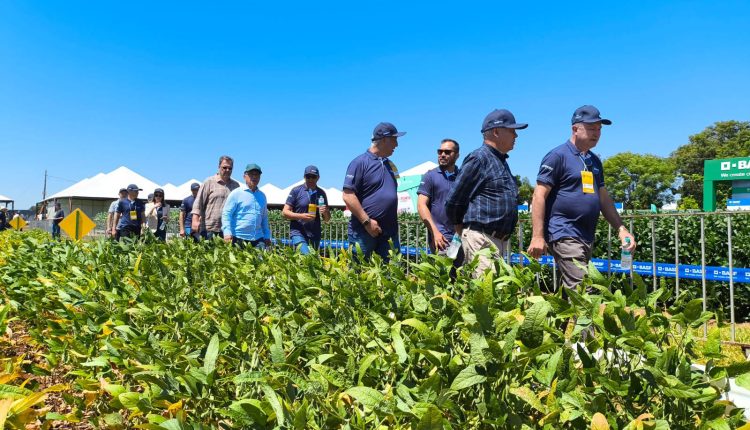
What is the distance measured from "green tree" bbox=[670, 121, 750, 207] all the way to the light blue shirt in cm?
5994

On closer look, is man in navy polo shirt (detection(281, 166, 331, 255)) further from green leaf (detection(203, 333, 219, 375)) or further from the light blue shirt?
green leaf (detection(203, 333, 219, 375))

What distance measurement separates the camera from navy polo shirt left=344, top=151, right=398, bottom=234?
17.8 ft

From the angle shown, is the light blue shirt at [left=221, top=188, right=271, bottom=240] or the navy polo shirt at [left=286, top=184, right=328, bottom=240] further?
the navy polo shirt at [left=286, top=184, right=328, bottom=240]

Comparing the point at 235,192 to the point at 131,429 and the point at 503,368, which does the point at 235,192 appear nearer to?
the point at 131,429

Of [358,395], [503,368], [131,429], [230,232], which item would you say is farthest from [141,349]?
[230,232]

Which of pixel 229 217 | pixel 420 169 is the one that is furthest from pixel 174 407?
pixel 420 169

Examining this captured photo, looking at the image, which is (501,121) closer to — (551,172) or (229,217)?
(551,172)

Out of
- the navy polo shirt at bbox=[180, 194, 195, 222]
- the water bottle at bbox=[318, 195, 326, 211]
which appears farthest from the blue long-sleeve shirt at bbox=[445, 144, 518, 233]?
the navy polo shirt at bbox=[180, 194, 195, 222]

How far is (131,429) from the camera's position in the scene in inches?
71.9

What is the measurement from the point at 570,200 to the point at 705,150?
65578 millimetres

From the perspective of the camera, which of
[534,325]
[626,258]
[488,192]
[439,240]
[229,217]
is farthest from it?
[229,217]

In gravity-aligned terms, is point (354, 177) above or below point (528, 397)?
above

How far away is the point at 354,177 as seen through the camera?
545 cm

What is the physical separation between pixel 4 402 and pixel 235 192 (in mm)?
5540
